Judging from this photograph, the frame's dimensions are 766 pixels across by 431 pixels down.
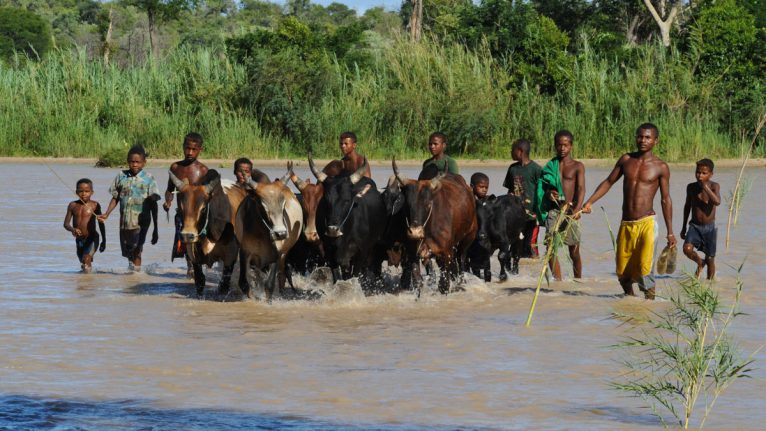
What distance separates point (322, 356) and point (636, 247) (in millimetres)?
3286

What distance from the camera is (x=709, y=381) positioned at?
860 cm

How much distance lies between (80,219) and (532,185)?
4625mm

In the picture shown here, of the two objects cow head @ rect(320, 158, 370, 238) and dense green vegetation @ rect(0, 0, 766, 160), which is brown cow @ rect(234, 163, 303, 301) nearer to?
cow head @ rect(320, 158, 370, 238)

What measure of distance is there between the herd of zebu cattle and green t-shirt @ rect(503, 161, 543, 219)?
3.93ft

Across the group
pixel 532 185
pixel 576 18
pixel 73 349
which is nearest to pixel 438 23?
pixel 576 18

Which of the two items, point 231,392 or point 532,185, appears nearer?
point 231,392

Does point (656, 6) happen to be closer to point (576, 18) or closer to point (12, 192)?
point (576, 18)

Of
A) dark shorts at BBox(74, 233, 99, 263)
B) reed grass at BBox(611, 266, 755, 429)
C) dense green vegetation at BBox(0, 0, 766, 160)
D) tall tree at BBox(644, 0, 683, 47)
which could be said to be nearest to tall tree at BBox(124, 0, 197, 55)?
dense green vegetation at BBox(0, 0, 766, 160)

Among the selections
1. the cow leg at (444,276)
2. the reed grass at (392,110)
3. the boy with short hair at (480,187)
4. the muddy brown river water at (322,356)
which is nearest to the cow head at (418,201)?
the cow leg at (444,276)

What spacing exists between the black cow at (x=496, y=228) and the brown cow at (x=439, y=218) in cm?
64

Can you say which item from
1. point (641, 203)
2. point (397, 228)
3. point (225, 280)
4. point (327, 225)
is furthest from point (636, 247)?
point (225, 280)

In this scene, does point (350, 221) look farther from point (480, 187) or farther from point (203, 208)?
point (480, 187)

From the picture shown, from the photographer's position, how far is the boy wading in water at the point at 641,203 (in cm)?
1128

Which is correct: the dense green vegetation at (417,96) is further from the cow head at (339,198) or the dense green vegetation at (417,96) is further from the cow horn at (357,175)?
the cow head at (339,198)
